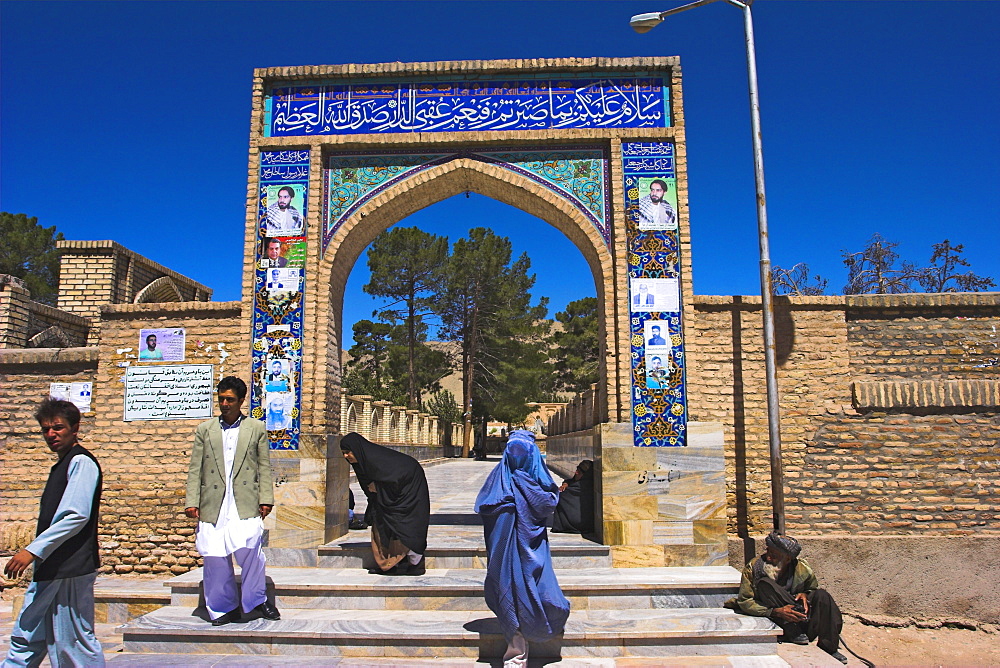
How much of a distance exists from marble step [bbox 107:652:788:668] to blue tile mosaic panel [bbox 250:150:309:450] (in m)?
2.32

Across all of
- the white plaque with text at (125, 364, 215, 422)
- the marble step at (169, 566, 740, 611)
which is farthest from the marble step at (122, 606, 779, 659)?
the white plaque with text at (125, 364, 215, 422)

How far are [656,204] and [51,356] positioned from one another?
22.4 ft

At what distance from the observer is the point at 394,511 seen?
230 inches

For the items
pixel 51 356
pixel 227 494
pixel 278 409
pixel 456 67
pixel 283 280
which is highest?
pixel 456 67

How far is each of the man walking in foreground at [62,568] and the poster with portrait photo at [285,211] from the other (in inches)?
151

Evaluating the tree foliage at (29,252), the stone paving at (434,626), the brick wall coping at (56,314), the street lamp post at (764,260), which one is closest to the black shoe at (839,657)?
the stone paving at (434,626)

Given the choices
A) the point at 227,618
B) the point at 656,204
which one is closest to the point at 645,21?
the point at 656,204

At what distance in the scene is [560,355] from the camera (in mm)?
40281

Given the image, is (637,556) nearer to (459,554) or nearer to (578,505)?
(578,505)

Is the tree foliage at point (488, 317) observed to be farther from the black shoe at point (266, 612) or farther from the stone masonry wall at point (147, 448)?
the black shoe at point (266, 612)

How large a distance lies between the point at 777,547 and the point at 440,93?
206 inches

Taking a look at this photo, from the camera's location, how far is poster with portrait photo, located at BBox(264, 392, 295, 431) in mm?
6781

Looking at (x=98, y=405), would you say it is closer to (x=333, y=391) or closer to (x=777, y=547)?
(x=333, y=391)

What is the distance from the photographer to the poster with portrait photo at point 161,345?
7.27m
